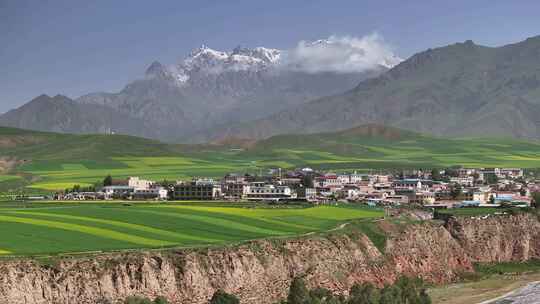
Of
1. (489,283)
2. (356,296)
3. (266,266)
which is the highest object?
(266,266)

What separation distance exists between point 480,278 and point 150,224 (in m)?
42.0

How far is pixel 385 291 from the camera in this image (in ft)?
261

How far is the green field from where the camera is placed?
289ft

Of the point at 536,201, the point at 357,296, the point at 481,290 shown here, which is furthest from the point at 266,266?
the point at 536,201

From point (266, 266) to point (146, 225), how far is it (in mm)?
18189

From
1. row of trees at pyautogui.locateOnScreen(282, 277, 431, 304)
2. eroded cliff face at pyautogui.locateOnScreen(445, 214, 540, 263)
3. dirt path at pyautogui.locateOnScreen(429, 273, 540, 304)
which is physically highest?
eroded cliff face at pyautogui.locateOnScreen(445, 214, 540, 263)

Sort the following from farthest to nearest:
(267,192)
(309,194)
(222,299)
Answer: (309,194)
(267,192)
(222,299)

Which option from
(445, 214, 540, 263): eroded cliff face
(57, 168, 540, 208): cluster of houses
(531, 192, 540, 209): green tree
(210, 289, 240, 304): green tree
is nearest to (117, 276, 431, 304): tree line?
(210, 289, 240, 304): green tree

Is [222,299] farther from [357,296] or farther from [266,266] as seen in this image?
[266,266]

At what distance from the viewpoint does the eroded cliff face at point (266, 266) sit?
76.9m

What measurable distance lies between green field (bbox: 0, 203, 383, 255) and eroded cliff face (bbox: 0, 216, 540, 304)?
4255 millimetres

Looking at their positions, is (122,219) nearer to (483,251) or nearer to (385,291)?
(385,291)

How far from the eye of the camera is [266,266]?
9350 centimetres

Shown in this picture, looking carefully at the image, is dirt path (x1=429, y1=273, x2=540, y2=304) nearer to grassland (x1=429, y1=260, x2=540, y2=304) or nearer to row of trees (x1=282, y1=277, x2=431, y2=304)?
grassland (x1=429, y1=260, x2=540, y2=304)
